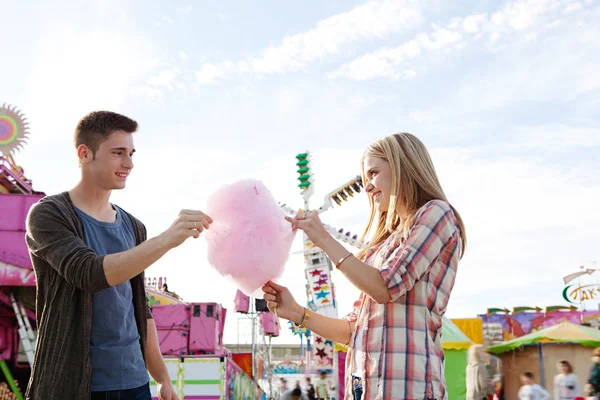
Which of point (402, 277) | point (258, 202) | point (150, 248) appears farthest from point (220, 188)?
point (402, 277)

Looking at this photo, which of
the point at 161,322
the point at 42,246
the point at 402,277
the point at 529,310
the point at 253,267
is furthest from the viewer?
the point at 529,310

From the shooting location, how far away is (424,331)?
1.84 meters

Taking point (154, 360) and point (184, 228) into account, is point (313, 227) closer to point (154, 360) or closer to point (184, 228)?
point (184, 228)

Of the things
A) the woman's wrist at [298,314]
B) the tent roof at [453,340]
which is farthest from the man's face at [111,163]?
the tent roof at [453,340]

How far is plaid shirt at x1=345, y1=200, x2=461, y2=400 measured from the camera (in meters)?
1.79

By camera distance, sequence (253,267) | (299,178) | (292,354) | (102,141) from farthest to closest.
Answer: (292,354)
(299,178)
(253,267)
(102,141)

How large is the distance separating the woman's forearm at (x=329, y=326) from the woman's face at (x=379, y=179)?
48 centimetres

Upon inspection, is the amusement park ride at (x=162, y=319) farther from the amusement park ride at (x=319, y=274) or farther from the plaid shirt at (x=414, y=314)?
the plaid shirt at (x=414, y=314)

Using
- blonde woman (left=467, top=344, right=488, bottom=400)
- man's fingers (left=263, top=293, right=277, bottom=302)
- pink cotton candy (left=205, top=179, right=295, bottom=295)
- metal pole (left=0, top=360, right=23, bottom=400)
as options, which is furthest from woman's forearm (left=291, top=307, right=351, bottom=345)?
metal pole (left=0, top=360, right=23, bottom=400)

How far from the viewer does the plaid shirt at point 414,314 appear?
1.79 metres

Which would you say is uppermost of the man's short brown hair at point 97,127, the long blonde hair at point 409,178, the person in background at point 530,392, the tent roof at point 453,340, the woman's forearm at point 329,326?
the man's short brown hair at point 97,127

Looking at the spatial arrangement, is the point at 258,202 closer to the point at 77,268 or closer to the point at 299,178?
the point at 77,268

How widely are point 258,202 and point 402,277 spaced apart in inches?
28.5

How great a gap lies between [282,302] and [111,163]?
0.86m
